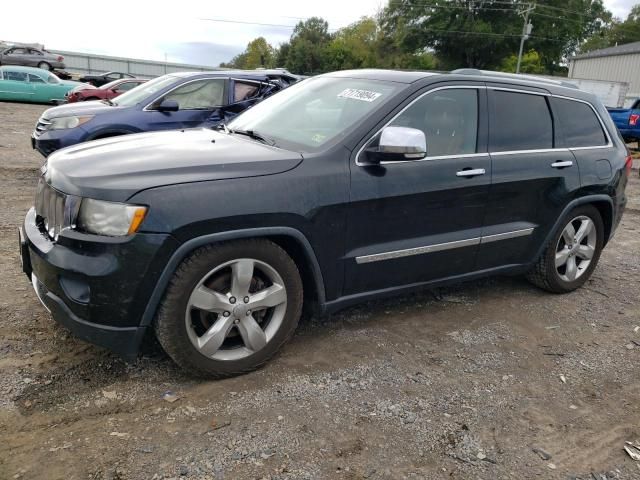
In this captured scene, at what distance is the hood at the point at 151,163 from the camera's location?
2.71 metres

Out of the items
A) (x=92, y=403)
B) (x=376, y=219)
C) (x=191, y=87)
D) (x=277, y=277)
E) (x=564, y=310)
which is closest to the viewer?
(x=92, y=403)

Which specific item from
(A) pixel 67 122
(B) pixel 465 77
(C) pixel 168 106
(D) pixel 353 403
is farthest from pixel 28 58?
(D) pixel 353 403

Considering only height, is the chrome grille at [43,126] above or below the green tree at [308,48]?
below

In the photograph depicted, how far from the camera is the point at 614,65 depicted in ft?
144

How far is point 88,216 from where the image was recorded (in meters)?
2.70

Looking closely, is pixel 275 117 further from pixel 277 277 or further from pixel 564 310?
pixel 564 310

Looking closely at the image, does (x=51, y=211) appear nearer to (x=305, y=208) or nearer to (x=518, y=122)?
(x=305, y=208)

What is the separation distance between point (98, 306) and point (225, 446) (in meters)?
0.89

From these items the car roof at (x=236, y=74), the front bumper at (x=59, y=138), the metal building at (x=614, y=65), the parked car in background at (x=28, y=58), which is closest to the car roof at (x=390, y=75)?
the car roof at (x=236, y=74)

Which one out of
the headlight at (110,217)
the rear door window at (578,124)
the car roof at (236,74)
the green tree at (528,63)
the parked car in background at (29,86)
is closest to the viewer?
the headlight at (110,217)

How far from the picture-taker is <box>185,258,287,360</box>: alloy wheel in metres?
2.89

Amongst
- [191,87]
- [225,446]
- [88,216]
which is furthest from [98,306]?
[191,87]

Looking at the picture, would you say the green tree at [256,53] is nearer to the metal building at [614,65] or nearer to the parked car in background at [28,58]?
the metal building at [614,65]

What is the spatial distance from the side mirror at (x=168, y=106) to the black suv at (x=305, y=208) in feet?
11.5
